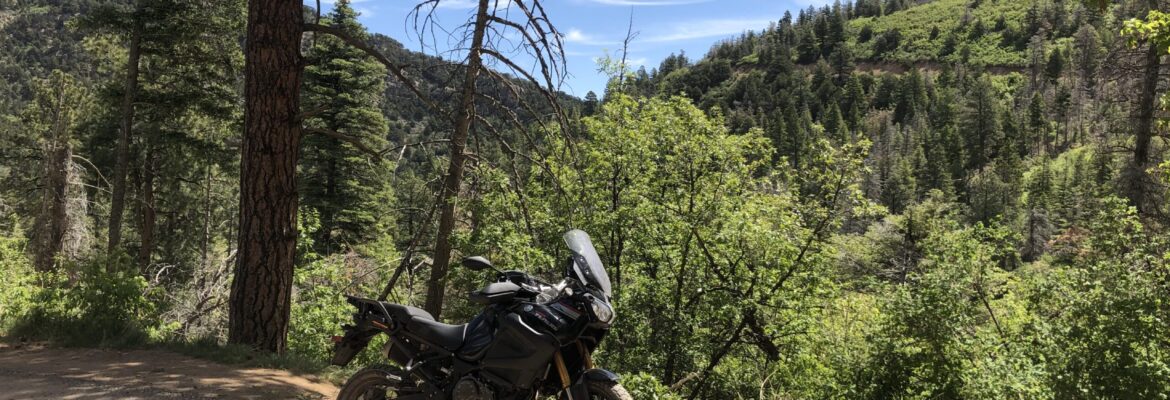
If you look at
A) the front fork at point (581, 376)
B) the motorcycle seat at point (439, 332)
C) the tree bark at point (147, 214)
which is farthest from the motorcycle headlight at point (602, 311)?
the tree bark at point (147, 214)

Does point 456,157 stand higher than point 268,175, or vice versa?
point 456,157

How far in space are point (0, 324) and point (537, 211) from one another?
7.31 metres

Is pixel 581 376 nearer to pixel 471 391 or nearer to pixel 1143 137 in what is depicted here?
pixel 471 391

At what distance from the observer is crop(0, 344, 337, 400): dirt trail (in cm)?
421

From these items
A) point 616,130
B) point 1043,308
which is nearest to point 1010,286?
point 1043,308

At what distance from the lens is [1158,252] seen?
32.9ft

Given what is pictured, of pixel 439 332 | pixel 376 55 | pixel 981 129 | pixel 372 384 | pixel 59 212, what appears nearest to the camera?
pixel 439 332

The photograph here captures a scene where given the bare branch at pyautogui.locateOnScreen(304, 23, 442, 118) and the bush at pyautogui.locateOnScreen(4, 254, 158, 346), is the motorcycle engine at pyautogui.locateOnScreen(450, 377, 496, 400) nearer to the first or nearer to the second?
the bare branch at pyautogui.locateOnScreen(304, 23, 442, 118)

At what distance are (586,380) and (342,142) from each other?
70.4ft

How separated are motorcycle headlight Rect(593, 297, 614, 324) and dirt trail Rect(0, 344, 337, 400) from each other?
2545 millimetres

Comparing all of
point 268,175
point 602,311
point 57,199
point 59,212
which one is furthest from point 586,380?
point 57,199

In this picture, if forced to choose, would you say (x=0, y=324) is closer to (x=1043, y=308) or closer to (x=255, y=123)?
(x=255, y=123)

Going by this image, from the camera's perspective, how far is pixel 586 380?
3018 mm

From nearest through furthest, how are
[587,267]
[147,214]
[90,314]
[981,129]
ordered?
[587,267]
[90,314]
[147,214]
[981,129]
